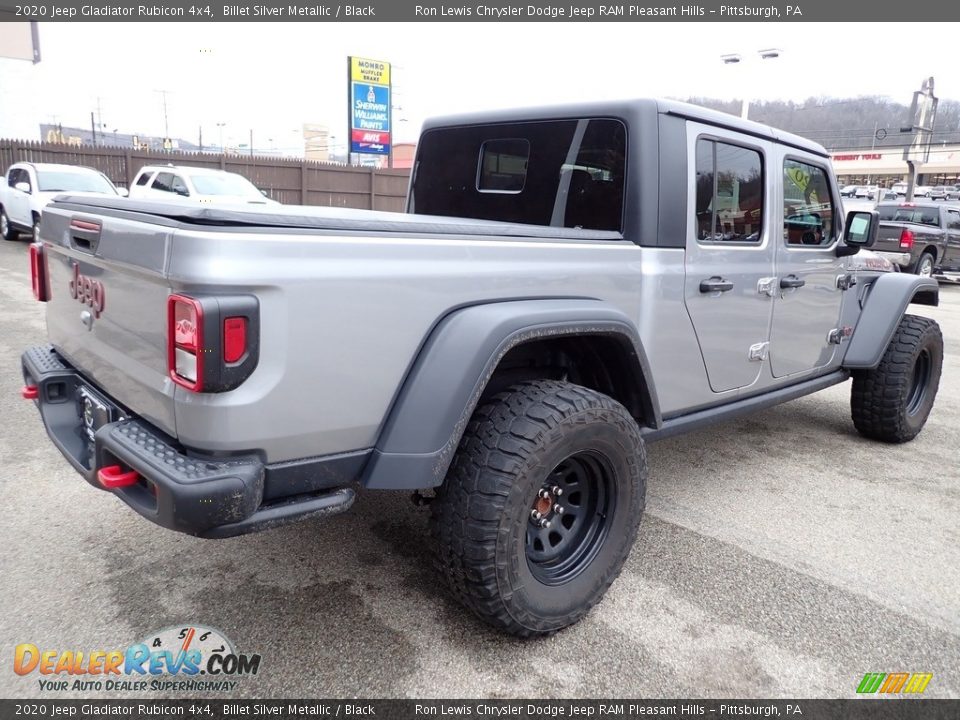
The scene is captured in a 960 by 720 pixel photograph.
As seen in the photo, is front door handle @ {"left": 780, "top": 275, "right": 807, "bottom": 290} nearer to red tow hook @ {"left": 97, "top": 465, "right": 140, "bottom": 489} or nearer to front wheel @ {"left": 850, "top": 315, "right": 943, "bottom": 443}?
front wheel @ {"left": 850, "top": 315, "right": 943, "bottom": 443}

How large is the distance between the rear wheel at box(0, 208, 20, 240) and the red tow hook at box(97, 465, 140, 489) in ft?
50.3

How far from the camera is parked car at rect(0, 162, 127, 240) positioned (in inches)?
511

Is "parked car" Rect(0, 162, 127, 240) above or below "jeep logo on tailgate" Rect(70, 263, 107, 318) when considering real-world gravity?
above

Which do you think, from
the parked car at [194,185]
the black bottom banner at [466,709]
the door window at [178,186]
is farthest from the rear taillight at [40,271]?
the door window at [178,186]

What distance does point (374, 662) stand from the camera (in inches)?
93.1

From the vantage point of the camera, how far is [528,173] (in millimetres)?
3445

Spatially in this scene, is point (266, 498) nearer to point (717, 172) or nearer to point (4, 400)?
point (717, 172)

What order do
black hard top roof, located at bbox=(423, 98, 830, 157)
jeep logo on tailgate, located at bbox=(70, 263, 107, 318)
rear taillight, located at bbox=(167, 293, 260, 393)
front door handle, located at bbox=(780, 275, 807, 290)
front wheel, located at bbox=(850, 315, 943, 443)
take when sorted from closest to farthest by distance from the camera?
1. rear taillight, located at bbox=(167, 293, 260, 393)
2. jeep logo on tailgate, located at bbox=(70, 263, 107, 318)
3. black hard top roof, located at bbox=(423, 98, 830, 157)
4. front door handle, located at bbox=(780, 275, 807, 290)
5. front wheel, located at bbox=(850, 315, 943, 443)

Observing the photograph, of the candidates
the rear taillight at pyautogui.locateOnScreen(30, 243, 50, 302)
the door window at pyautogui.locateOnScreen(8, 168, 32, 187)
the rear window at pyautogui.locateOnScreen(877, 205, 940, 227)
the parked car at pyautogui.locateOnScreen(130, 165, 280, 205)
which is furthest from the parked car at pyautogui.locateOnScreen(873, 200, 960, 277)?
the door window at pyautogui.locateOnScreen(8, 168, 32, 187)

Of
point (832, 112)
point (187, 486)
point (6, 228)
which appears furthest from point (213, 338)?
point (832, 112)

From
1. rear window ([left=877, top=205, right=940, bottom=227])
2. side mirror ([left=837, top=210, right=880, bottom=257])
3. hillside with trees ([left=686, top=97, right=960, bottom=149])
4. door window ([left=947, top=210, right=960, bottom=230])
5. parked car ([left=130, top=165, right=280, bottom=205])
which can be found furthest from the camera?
hillside with trees ([left=686, top=97, right=960, bottom=149])

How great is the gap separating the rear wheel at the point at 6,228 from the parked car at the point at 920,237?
684 inches

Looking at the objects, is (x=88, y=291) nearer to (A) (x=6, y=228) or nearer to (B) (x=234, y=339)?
(B) (x=234, y=339)

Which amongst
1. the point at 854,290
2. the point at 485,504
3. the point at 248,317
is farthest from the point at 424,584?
the point at 854,290
